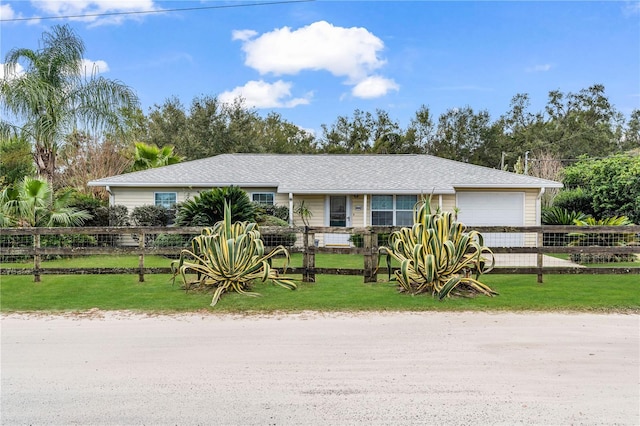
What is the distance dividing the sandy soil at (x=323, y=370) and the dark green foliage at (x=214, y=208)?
6800 millimetres

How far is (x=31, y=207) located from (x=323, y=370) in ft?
42.5

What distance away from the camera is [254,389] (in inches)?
148

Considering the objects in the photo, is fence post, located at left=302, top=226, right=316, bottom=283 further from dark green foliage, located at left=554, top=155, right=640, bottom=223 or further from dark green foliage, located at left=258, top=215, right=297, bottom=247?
dark green foliage, located at left=554, top=155, right=640, bottom=223

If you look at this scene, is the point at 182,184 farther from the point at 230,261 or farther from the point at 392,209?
the point at 230,261

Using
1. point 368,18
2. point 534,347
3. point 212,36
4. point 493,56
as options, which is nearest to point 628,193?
point 493,56

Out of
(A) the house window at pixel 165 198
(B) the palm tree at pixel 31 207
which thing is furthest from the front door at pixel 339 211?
(B) the palm tree at pixel 31 207

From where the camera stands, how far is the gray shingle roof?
16.3 metres

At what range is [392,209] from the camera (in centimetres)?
1691

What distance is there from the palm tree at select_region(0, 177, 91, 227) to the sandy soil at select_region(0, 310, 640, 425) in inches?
350

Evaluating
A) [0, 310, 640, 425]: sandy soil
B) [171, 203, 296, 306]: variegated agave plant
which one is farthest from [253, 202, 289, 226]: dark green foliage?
[0, 310, 640, 425]: sandy soil

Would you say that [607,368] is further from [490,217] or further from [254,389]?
[490,217]

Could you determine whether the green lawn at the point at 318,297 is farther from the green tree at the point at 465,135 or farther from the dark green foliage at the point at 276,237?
the green tree at the point at 465,135

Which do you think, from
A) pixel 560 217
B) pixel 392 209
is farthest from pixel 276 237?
pixel 560 217

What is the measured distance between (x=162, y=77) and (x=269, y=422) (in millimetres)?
21491
